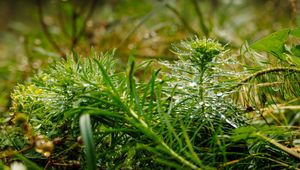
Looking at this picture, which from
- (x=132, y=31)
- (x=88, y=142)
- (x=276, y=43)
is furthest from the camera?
(x=132, y=31)

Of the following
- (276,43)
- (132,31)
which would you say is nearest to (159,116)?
(276,43)

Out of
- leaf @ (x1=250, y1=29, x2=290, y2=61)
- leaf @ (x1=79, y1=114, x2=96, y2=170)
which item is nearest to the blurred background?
leaf @ (x1=250, y1=29, x2=290, y2=61)

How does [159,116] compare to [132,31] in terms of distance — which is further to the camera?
[132,31]

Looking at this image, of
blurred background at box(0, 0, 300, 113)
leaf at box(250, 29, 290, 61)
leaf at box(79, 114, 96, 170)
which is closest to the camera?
leaf at box(79, 114, 96, 170)

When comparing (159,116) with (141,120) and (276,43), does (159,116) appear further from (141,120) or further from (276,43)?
(276,43)

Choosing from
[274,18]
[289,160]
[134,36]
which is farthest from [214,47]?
[274,18]

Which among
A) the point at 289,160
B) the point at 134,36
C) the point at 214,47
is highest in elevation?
the point at 134,36

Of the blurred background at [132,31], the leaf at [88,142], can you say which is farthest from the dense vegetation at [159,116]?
the blurred background at [132,31]

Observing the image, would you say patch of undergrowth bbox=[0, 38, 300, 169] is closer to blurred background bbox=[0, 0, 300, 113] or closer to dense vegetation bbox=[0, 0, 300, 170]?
dense vegetation bbox=[0, 0, 300, 170]

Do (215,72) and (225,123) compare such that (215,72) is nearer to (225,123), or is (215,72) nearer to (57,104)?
(225,123)
